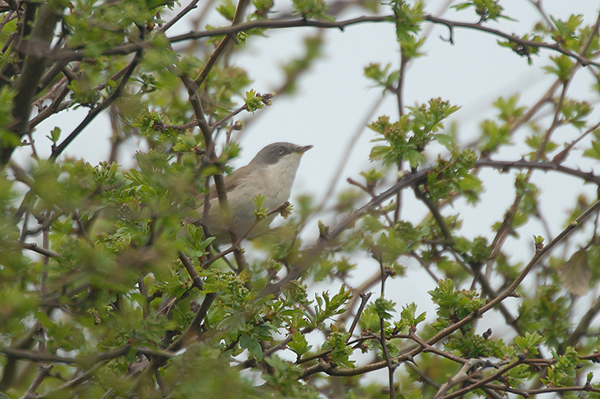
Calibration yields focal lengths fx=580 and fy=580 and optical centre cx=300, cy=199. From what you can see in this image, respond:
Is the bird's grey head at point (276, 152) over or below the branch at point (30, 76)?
over

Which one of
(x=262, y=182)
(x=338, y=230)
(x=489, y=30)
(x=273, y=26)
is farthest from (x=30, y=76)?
(x=262, y=182)

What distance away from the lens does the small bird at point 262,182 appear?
5.33 meters

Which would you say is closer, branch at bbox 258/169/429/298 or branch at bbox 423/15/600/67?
branch at bbox 258/169/429/298

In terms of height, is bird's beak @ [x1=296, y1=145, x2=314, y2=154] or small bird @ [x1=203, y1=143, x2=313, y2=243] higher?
bird's beak @ [x1=296, y1=145, x2=314, y2=154]

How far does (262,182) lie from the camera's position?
18.4 ft

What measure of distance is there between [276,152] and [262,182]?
3.09 feet

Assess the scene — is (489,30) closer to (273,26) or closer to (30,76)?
(273,26)

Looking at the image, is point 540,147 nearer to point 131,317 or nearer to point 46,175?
point 131,317

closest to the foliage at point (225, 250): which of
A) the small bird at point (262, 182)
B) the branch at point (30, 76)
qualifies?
the branch at point (30, 76)

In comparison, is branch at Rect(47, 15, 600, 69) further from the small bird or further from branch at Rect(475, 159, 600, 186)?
the small bird

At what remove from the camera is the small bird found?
210 inches

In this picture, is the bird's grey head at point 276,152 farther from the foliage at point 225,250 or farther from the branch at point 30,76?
the branch at point 30,76

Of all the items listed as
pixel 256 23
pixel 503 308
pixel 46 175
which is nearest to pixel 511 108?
pixel 503 308

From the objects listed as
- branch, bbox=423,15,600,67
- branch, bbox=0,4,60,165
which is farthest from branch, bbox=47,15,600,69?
branch, bbox=0,4,60,165
